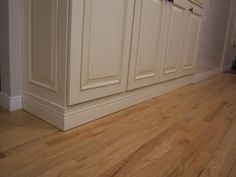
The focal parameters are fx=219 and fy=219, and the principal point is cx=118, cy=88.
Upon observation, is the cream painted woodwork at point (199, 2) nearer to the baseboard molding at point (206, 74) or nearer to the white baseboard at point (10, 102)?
the baseboard molding at point (206, 74)

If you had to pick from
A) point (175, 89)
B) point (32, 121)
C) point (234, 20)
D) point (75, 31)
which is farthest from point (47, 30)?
point (234, 20)

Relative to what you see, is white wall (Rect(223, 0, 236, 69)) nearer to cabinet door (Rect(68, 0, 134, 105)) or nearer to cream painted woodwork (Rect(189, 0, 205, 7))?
cream painted woodwork (Rect(189, 0, 205, 7))

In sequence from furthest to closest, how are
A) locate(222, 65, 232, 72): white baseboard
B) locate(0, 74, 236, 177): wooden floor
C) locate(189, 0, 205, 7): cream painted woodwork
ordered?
locate(222, 65, 232, 72): white baseboard < locate(189, 0, 205, 7): cream painted woodwork < locate(0, 74, 236, 177): wooden floor

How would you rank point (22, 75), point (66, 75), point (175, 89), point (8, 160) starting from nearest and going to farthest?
point (8, 160)
point (66, 75)
point (22, 75)
point (175, 89)

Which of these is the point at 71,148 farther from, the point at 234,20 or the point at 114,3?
the point at 234,20

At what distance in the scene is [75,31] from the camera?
0.91 metres

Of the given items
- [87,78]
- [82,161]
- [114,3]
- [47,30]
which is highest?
[114,3]

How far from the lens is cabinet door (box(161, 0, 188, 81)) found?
5.24 ft

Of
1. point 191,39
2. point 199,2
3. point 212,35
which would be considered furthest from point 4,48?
point 212,35

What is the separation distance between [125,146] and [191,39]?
1504 millimetres

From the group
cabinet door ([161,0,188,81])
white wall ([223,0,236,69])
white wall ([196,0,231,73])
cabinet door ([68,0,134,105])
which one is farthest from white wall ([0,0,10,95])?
white wall ([223,0,236,69])

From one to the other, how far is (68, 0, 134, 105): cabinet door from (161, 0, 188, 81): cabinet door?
511mm

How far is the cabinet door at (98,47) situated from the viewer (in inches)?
36.6

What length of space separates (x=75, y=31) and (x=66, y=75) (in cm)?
19
